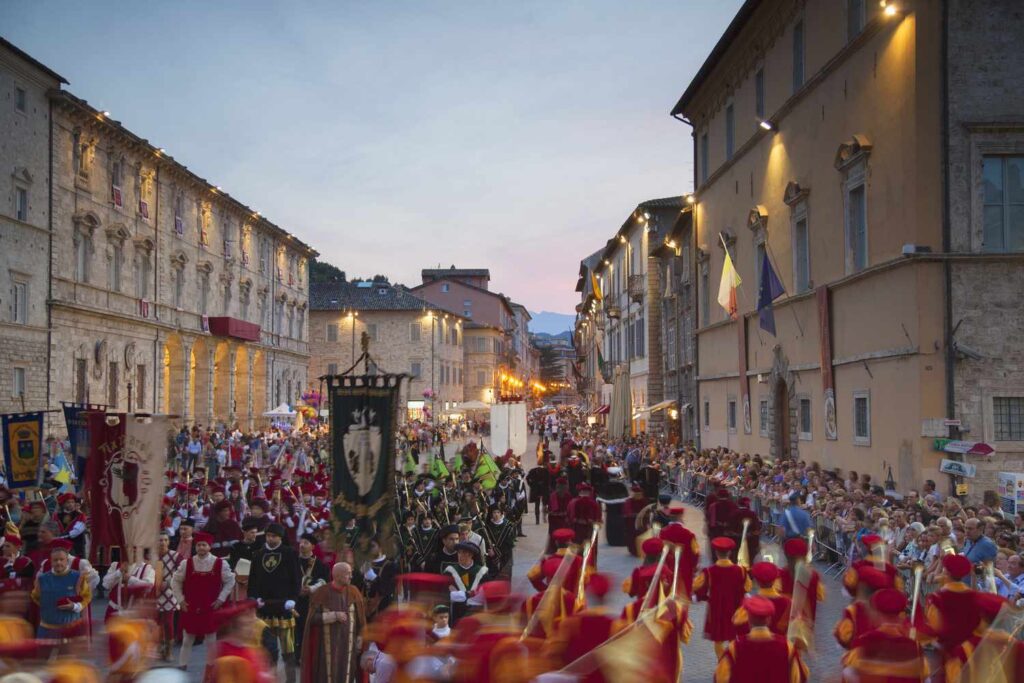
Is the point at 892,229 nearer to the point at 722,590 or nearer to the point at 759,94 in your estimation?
the point at 759,94

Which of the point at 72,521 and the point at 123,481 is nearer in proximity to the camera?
the point at 123,481

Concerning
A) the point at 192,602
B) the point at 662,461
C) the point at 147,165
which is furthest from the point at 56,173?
the point at 192,602

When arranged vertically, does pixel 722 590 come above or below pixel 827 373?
below

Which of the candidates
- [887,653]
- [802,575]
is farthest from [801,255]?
[887,653]

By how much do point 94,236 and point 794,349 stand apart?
91.9ft

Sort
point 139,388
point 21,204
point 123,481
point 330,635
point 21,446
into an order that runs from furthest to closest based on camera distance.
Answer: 1. point 139,388
2. point 21,204
3. point 21,446
4. point 123,481
5. point 330,635

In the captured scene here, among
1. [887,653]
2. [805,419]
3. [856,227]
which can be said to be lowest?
[887,653]

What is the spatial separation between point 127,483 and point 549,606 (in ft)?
18.7

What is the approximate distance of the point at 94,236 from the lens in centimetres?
4003

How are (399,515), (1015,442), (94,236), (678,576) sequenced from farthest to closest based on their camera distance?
(94,236), (1015,442), (399,515), (678,576)

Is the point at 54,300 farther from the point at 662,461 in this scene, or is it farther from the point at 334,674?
the point at 334,674

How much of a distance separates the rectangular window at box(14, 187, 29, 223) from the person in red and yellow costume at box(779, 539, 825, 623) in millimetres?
31926

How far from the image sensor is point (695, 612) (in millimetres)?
14844

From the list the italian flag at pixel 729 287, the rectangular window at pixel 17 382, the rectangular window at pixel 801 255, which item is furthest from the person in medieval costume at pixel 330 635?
the rectangular window at pixel 17 382
